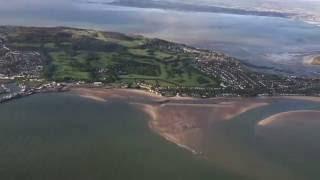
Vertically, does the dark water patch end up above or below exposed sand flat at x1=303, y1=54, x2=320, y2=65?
below

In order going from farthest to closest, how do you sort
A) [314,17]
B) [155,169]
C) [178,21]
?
1. [314,17]
2. [178,21]
3. [155,169]

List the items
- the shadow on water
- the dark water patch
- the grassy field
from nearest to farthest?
the dark water patch
the shadow on water
the grassy field

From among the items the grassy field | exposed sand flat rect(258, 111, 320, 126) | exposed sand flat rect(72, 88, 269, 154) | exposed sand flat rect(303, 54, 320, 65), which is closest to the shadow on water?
exposed sand flat rect(72, 88, 269, 154)

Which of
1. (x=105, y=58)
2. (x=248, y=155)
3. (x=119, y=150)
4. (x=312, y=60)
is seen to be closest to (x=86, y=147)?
(x=119, y=150)

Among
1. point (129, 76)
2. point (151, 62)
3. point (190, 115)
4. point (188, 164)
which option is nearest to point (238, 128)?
point (190, 115)

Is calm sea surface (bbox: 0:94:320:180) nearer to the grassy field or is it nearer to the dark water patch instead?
the dark water patch

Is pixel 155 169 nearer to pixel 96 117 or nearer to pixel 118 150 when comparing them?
pixel 118 150

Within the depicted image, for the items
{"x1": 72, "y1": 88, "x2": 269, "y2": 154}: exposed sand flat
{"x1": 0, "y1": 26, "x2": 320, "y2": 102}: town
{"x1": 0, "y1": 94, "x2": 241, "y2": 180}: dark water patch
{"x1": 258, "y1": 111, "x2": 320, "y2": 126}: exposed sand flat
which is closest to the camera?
{"x1": 0, "y1": 94, "x2": 241, "y2": 180}: dark water patch
